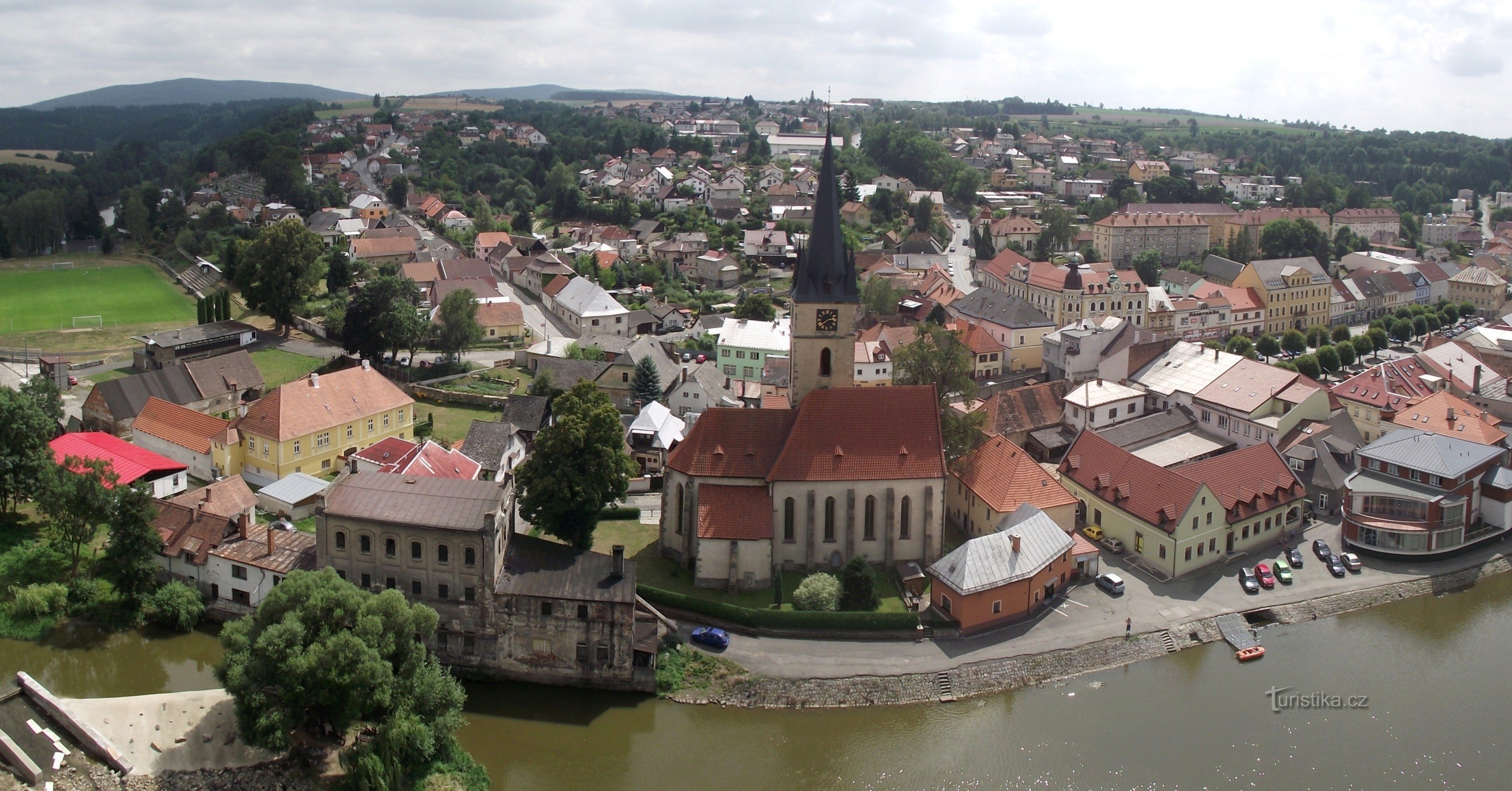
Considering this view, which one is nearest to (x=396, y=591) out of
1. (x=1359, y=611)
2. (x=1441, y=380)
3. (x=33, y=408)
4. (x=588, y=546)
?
(x=588, y=546)

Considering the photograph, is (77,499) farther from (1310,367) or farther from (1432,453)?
(1310,367)

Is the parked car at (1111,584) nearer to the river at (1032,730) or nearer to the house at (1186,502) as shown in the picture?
the house at (1186,502)

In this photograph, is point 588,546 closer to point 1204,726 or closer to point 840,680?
point 840,680

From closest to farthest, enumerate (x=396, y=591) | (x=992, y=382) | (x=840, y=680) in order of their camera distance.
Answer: (x=396, y=591)
(x=840, y=680)
(x=992, y=382)

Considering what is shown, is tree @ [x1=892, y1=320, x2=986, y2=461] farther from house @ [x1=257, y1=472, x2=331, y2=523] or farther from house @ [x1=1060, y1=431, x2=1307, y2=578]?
house @ [x1=257, y1=472, x2=331, y2=523]

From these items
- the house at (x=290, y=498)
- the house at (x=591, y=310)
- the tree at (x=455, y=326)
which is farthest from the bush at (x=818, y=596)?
the house at (x=591, y=310)

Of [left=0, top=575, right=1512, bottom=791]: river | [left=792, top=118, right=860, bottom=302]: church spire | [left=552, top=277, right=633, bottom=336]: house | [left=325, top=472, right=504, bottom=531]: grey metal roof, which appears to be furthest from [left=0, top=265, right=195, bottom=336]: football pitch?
[left=792, top=118, right=860, bottom=302]: church spire
